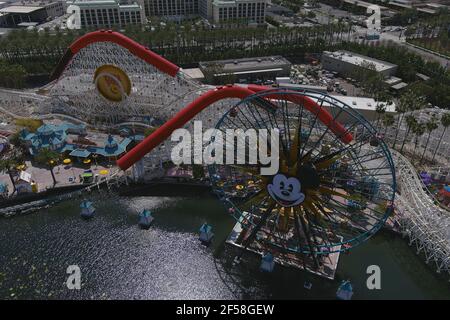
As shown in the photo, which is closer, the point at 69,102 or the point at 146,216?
the point at 146,216

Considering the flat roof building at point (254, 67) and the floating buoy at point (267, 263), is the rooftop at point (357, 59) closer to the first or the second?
the flat roof building at point (254, 67)

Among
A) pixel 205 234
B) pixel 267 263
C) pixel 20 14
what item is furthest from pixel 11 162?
pixel 20 14

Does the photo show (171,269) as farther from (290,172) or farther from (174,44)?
(174,44)

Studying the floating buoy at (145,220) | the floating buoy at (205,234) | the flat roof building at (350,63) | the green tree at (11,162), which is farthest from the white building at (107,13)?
the floating buoy at (205,234)

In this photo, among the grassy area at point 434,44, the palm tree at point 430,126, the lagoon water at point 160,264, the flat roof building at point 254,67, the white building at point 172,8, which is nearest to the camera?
the lagoon water at point 160,264

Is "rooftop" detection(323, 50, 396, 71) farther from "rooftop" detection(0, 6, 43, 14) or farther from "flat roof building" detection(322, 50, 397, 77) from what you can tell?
"rooftop" detection(0, 6, 43, 14)

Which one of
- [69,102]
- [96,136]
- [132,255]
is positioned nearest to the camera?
[132,255]

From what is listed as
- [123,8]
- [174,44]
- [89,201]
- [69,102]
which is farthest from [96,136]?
[123,8]

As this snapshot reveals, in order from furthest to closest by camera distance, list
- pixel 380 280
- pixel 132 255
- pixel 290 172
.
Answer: pixel 132 255, pixel 380 280, pixel 290 172
